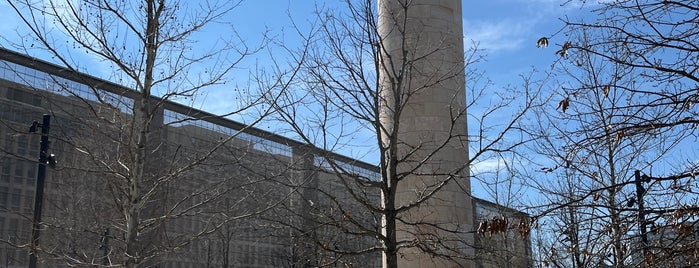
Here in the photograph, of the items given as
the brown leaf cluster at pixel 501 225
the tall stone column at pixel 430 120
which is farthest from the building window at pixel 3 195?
the brown leaf cluster at pixel 501 225

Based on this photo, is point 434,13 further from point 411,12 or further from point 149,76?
point 149,76

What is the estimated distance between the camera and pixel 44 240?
36562 millimetres

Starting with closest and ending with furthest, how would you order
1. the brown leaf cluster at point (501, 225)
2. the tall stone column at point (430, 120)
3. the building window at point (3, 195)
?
the brown leaf cluster at point (501, 225), the tall stone column at point (430, 120), the building window at point (3, 195)

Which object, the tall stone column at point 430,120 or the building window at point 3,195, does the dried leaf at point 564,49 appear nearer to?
the tall stone column at point 430,120

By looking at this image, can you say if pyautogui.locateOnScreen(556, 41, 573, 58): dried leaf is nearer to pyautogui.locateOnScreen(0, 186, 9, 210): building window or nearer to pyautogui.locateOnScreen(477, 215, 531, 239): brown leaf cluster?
pyautogui.locateOnScreen(477, 215, 531, 239): brown leaf cluster

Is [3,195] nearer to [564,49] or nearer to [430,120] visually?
[430,120]

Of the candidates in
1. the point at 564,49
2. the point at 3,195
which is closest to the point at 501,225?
the point at 564,49

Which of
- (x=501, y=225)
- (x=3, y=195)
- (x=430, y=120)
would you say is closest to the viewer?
(x=501, y=225)

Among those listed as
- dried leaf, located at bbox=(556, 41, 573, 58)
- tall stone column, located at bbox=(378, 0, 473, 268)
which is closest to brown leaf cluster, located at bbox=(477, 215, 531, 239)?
dried leaf, located at bbox=(556, 41, 573, 58)

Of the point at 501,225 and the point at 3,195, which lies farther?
the point at 3,195

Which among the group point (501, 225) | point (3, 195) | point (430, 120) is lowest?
point (501, 225)

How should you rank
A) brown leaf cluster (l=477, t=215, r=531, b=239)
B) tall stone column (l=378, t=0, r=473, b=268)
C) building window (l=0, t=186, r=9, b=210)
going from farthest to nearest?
building window (l=0, t=186, r=9, b=210)
tall stone column (l=378, t=0, r=473, b=268)
brown leaf cluster (l=477, t=215, r=531, b=239)

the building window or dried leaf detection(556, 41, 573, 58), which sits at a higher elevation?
the building window

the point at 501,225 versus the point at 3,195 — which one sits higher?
the point at 3,195
